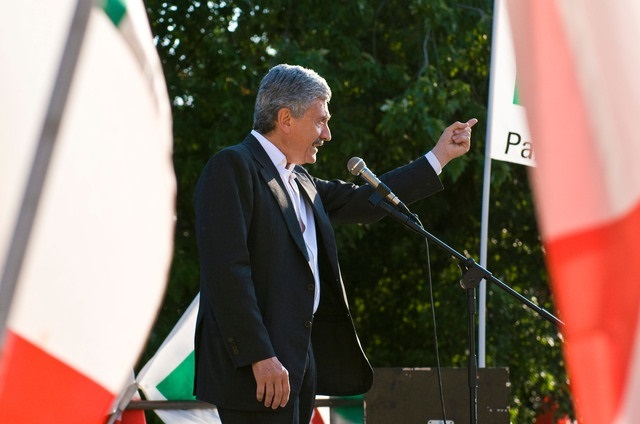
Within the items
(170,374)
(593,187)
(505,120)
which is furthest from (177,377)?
(593,187)

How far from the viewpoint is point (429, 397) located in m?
4.09

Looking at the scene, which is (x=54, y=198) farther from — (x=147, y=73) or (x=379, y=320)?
(x=379, y=320)

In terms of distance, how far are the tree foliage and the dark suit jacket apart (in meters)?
4.66

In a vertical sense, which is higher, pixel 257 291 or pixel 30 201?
pixel 257 291

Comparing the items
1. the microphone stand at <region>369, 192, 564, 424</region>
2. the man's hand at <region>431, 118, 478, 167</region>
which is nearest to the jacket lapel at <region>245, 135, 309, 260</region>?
the microphone stand at <region>369, 192, 564, 424</region>

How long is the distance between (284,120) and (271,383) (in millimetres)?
703

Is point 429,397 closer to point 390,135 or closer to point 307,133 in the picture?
point 307,133

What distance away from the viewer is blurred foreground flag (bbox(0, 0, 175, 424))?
1185mm

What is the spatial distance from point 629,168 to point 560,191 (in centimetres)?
7

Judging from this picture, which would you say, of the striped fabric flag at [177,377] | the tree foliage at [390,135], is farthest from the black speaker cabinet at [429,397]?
the tree foliage at [390,135]

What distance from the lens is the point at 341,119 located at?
8398mm

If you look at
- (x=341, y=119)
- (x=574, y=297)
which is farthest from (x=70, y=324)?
(x=341, y=119)

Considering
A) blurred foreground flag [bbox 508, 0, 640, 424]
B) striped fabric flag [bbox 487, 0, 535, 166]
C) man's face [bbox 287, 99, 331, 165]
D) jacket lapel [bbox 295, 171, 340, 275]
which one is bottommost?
blurred foreground flag [bbox 508, 0, 640, 424]

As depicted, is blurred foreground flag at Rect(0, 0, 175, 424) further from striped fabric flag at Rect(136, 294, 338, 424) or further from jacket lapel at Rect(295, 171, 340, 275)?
striped fabric flag at Rect(136, 294, 338, 424)
